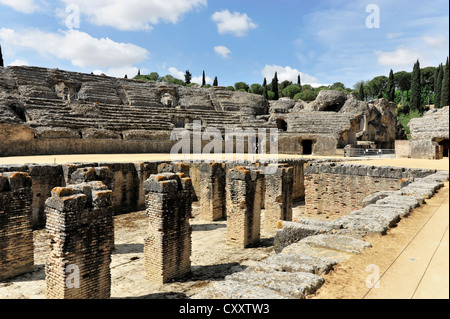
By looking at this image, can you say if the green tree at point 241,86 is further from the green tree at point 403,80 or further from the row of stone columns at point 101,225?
the row of stone columns at point 101,225

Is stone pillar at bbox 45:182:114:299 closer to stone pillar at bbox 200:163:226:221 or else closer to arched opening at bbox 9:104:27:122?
stone pillar at bbox 200:163:226:221

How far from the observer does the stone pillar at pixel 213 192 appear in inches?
484

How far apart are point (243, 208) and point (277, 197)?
6.41 ft

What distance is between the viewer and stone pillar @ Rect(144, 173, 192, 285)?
22.7 ft

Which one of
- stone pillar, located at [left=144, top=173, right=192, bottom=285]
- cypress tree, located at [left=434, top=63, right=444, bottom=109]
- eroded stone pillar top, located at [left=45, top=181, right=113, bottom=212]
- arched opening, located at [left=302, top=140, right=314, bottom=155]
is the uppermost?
cypress tree, located at [left=434, top=63, right=444, bottom=109]

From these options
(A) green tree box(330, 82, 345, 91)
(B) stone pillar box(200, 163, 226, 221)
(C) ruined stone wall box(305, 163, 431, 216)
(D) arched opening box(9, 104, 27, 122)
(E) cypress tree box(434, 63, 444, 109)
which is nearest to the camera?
(C) ruined stone wall box(305, 163, 431, 216)

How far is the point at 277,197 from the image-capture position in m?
11.0

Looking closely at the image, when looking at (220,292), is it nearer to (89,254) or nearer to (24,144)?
(89,254)

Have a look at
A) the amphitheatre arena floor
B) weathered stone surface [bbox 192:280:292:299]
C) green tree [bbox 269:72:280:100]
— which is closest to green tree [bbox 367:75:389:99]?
green tree [bbox 269:72:280:100]

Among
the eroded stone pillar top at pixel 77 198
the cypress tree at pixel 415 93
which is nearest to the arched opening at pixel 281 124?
the cypress tree at pixel 415 93

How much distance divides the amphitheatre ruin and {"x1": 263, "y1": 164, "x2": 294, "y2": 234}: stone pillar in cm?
4

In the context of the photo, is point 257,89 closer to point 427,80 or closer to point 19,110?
point 427,80

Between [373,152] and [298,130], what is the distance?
711cm

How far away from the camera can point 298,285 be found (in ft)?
9.16
